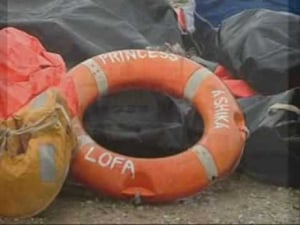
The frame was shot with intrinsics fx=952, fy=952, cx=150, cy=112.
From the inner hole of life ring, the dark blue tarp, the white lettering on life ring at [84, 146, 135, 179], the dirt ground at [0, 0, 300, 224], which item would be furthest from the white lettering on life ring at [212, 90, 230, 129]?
the dark blue tarp

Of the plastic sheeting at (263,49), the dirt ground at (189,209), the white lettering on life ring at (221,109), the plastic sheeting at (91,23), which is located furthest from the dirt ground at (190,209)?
the plastic sheeting at (91,23)

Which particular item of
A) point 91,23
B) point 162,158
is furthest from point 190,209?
point 91,23

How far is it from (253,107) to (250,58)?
0.70ft

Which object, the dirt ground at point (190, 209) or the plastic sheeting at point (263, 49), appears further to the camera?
the plastic sheeting at point (263, 49)

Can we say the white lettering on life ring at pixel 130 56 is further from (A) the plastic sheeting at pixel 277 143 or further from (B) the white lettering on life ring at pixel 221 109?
(A) the plastic sheeting at pixel 277 143

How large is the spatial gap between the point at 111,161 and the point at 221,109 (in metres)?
0.44

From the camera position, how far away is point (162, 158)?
3.09 metres

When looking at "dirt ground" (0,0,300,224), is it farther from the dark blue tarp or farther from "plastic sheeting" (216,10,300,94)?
the dark blue tarp

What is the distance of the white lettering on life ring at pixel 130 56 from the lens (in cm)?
330

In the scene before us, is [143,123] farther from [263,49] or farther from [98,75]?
[263,49]

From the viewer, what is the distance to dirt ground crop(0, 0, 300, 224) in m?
2.94

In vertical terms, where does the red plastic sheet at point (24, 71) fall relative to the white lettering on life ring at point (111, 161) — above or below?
above

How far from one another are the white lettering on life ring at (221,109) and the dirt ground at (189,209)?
217 mm

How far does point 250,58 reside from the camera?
11.5 feet
